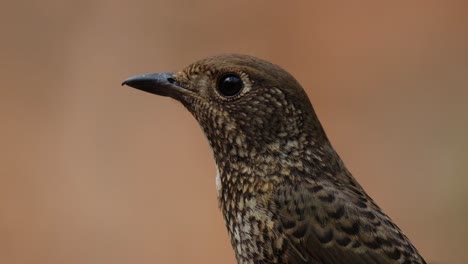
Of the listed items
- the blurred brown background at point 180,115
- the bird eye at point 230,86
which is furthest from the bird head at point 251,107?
the blurred brown background at point 180,115

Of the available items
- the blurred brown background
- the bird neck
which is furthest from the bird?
the blurred brown background

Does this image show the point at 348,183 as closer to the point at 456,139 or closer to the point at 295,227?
the point at 295,227

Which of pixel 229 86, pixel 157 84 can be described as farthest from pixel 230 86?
pixel 157 84

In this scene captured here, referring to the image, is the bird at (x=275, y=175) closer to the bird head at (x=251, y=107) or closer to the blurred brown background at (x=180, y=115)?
the bird head at (x=251, y=107)

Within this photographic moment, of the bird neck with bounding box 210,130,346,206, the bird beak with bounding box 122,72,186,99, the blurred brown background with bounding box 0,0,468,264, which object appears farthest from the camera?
the blurred brown background with bounding box 0,0,468,264

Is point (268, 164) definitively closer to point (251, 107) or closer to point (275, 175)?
point (275, 175)

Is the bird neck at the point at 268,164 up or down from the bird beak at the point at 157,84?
down

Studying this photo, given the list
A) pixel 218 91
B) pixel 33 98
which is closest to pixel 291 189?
pixel 218 91

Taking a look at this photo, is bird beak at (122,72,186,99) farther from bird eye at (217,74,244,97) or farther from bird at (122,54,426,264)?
bird eye at (217,74,244,97)
